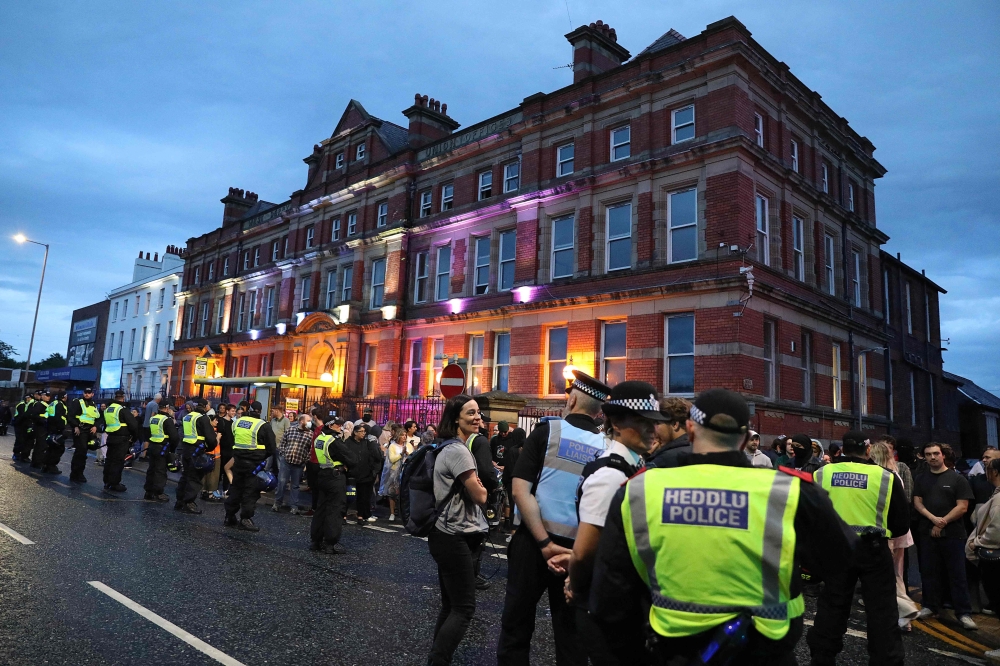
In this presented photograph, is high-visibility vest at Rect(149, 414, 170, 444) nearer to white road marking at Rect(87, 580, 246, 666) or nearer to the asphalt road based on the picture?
the asphalt road

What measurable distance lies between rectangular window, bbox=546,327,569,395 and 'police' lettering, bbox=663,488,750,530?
17.8 metres

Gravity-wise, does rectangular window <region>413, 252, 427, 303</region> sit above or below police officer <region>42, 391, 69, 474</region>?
above

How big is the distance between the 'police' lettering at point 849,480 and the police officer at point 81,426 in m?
15.6

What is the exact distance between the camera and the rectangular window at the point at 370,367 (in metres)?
26.6

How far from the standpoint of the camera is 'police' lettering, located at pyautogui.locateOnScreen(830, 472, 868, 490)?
5.49 m

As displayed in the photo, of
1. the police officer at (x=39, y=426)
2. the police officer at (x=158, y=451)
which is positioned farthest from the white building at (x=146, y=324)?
the police officer at (x=158, y=451)

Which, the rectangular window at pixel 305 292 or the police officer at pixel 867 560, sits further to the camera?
→ the rectangular window at pixel 305 292

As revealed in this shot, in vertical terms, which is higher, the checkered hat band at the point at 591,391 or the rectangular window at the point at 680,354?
the rectangular window at the point at 680,354

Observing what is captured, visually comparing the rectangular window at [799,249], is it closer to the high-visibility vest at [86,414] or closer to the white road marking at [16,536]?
the white road marking at [16,536]

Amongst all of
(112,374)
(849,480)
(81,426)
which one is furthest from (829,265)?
(112,374)

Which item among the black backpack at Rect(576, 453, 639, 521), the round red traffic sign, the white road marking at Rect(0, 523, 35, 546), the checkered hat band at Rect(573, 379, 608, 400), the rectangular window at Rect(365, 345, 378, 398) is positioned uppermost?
the rectangular window at Rect(365, 345, 378, 398)

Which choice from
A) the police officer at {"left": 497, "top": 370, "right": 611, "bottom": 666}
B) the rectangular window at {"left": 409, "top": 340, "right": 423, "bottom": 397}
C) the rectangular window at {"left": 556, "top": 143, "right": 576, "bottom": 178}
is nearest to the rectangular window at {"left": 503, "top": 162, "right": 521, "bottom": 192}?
the rectangular window at {"left": 556, "top": 143, "right": 576, "bottom": 178}

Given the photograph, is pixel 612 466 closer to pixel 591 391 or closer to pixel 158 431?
pixel 591 391

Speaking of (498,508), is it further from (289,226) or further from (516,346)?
(289,226)
